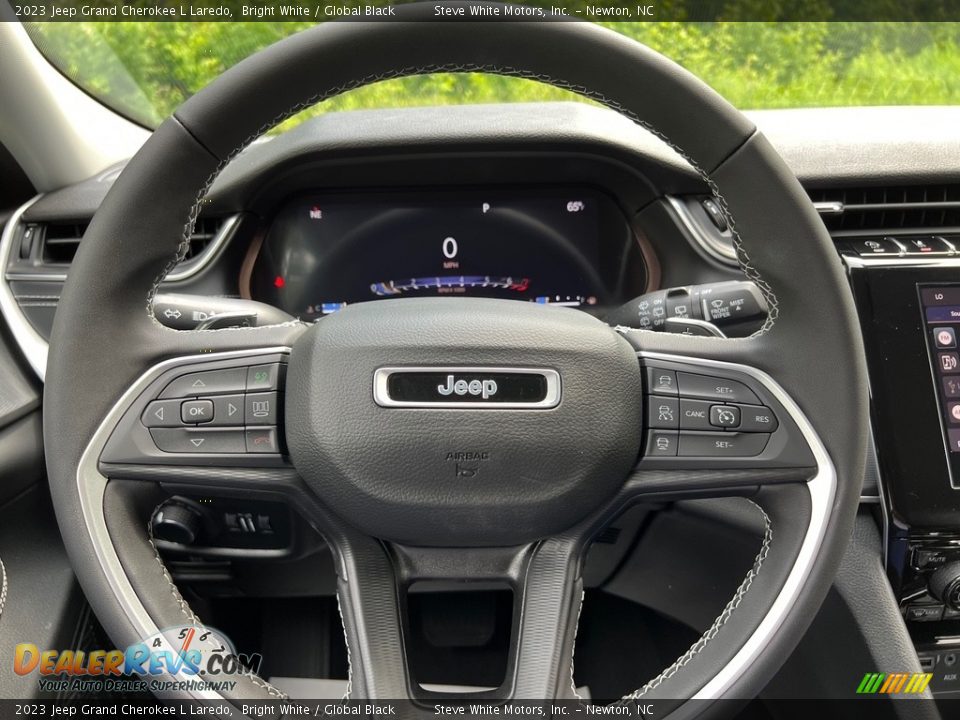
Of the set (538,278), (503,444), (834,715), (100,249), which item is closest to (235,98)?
(100,249)

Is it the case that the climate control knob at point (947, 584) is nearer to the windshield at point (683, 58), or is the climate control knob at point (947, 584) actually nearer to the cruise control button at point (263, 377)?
the windshield at point (683, 58)

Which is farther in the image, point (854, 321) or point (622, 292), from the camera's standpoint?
point (622, 292)

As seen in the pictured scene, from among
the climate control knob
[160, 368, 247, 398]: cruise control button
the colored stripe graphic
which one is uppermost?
[160, 368, 247, 398]: cruise control button

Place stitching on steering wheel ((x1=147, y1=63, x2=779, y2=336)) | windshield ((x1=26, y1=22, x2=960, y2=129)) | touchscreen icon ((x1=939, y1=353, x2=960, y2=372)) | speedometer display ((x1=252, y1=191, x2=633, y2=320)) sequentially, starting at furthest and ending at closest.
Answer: speedometer display ((x1=252, y1=191, x2=633, y2=320)), windshield ((x1=26, y1=22, x2=960, y2=129)), touchscreen icon ((x1=939, y1=353, x2=960, y2=372)), stitching on steering wheel ((x1=147, y1=63, x2=779, y2=336))

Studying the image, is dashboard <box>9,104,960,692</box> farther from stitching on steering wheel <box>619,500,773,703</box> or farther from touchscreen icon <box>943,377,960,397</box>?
stitching on steering wheel <box>619,500,773,703</box>

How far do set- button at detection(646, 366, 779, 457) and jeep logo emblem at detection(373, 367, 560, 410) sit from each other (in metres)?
0.12

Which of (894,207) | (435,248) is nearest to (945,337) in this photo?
(894,207)

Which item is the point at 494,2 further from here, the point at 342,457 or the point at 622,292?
the point at 622,292

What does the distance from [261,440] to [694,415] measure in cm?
49

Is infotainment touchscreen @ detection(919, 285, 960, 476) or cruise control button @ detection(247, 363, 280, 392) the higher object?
cruise control button @ detection(247, 363, 280, 392)

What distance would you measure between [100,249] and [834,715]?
1.26m

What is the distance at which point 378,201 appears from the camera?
1.80 meters

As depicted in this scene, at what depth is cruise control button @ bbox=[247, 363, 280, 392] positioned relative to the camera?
0.99 m

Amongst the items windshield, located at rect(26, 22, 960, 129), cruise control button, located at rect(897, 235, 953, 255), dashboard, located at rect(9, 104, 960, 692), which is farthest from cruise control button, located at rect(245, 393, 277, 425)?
cruise control button, located at rect(897, 235, 953, 255)
